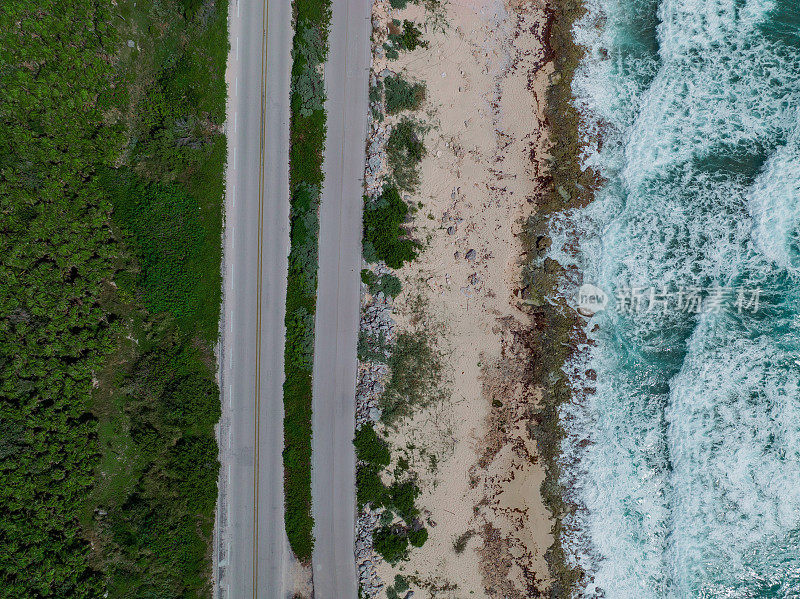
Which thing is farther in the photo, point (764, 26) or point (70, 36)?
point (764, 26)

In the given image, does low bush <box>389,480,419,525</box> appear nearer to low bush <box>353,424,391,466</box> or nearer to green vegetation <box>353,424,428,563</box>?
green vegetation <box>353,424,428,563</box>

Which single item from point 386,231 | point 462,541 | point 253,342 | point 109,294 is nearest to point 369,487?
point 462,541

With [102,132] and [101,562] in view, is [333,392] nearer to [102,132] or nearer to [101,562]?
[101,562]

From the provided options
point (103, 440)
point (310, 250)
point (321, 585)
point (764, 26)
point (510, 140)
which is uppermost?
point (764, 26)

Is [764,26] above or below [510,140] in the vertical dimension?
above

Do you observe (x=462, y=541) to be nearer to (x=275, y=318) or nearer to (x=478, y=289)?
(x=478, y=289)

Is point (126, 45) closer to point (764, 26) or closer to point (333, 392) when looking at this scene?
point (333, 392)

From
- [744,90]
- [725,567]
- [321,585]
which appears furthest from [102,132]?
[725,567]

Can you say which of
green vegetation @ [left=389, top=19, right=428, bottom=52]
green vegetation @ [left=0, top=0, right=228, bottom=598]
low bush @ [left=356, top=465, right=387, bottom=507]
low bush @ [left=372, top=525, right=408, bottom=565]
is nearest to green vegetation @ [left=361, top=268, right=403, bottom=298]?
green vegetation @ [left=0, top=0, right=228, bottom=598]
